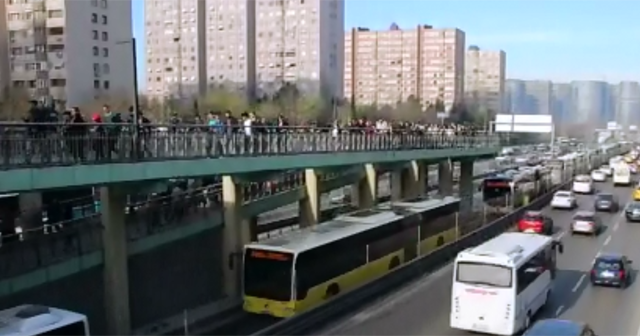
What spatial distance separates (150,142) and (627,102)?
152885mm

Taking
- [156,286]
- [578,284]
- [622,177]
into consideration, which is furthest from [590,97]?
[156,286]

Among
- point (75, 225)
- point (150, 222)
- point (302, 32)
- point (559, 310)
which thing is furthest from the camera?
point (302, 32)

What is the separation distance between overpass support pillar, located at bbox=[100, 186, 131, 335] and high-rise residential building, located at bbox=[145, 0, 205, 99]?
55.4m

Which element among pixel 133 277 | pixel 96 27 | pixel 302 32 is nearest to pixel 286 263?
pixel 133 277

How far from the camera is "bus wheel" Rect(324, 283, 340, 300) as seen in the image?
21433 millimetres

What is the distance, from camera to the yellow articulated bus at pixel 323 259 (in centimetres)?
2002

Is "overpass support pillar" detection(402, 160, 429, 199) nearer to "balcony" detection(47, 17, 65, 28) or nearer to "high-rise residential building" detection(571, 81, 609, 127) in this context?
"balcony" detection(47, 17, 65, 28)

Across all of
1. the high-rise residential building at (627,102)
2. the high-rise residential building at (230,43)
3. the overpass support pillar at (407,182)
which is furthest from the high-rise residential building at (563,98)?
the overpass support pillar at (407,182)

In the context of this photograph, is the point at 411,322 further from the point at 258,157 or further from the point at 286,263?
the point at 258,157

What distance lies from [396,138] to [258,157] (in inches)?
548

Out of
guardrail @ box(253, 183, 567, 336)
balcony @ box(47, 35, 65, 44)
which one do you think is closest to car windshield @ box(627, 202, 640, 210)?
guardrail @ box(253, 183, 567, 336)

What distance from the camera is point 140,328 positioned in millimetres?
22219

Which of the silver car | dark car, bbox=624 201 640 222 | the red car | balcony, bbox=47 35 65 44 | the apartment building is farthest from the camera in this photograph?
balcony, bbox=47 35 65 44

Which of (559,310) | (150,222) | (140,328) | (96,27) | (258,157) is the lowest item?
(140,328)
